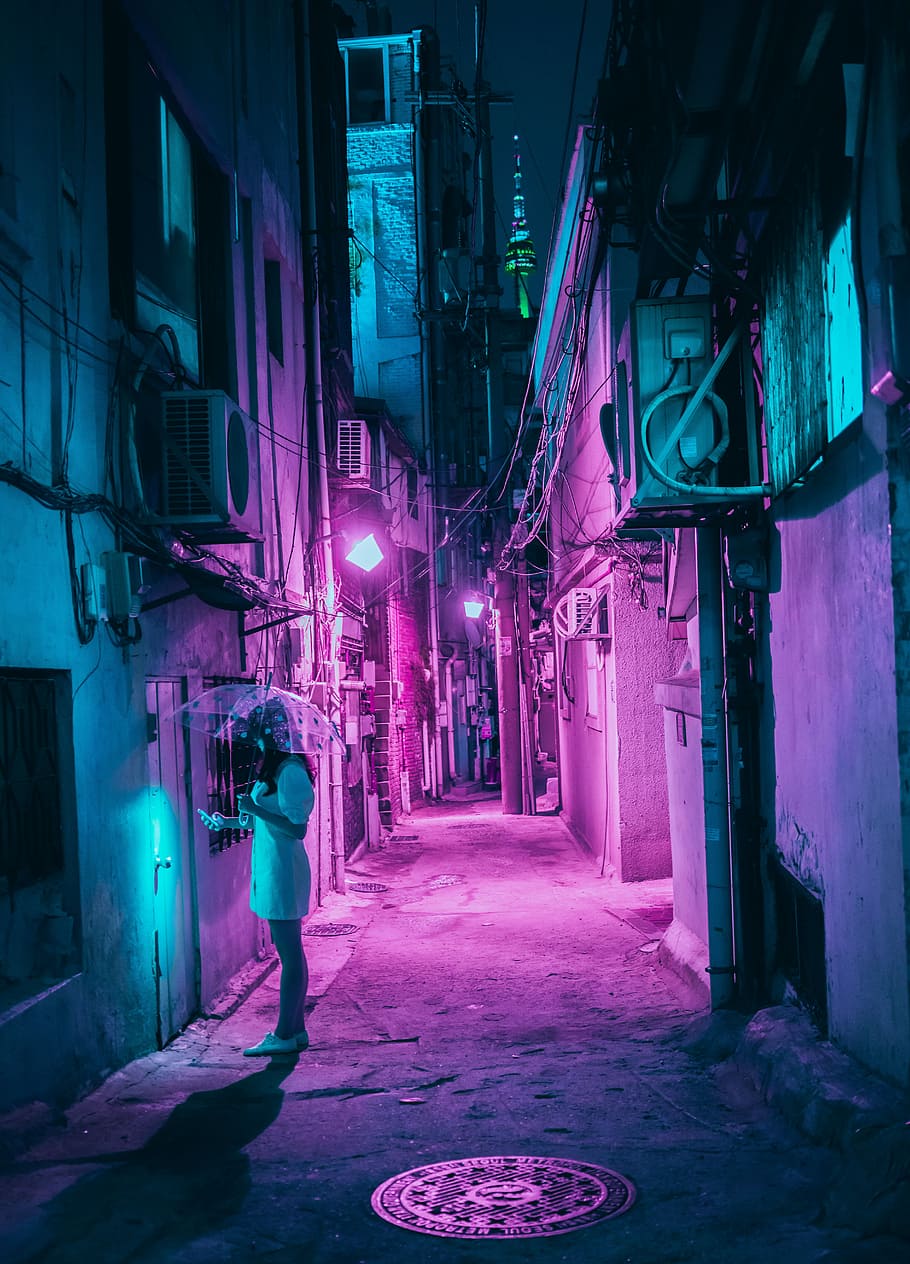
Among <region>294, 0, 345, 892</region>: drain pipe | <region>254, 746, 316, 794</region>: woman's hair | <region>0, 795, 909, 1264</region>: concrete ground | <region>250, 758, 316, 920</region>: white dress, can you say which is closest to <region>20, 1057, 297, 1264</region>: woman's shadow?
<region>0, 795, 909, 1264</region>: concrete ground

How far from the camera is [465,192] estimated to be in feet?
118

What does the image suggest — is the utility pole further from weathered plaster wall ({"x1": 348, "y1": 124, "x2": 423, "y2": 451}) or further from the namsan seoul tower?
the namsan seoul tower

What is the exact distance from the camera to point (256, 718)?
8.28 meters

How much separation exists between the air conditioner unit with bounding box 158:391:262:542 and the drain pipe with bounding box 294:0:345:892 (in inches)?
258

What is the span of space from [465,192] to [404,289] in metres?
8.62

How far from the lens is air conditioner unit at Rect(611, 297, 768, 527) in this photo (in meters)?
7.25

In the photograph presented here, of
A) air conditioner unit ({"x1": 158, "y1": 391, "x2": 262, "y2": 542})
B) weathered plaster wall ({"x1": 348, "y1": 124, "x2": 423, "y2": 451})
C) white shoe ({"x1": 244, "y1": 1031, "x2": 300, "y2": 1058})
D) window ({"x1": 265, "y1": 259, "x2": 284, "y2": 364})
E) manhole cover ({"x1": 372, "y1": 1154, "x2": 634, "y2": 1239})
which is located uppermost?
weathered plaster wall ({"x1": 348, "y1": 124, "x2": 423, "y2": 451})

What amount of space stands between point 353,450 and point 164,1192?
45.0ft

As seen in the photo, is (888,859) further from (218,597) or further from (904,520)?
(218,597)

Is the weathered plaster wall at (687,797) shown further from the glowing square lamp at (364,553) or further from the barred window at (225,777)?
the glowing square lamp at (364,553)

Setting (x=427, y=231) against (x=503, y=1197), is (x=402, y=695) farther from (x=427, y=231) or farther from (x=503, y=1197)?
(x=503, y=1197)

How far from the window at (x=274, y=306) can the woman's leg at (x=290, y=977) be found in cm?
744

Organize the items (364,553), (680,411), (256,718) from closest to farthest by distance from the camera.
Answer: (680,411) → (256,718) → (364,553)

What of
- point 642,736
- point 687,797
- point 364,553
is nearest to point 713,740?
point 687,797
